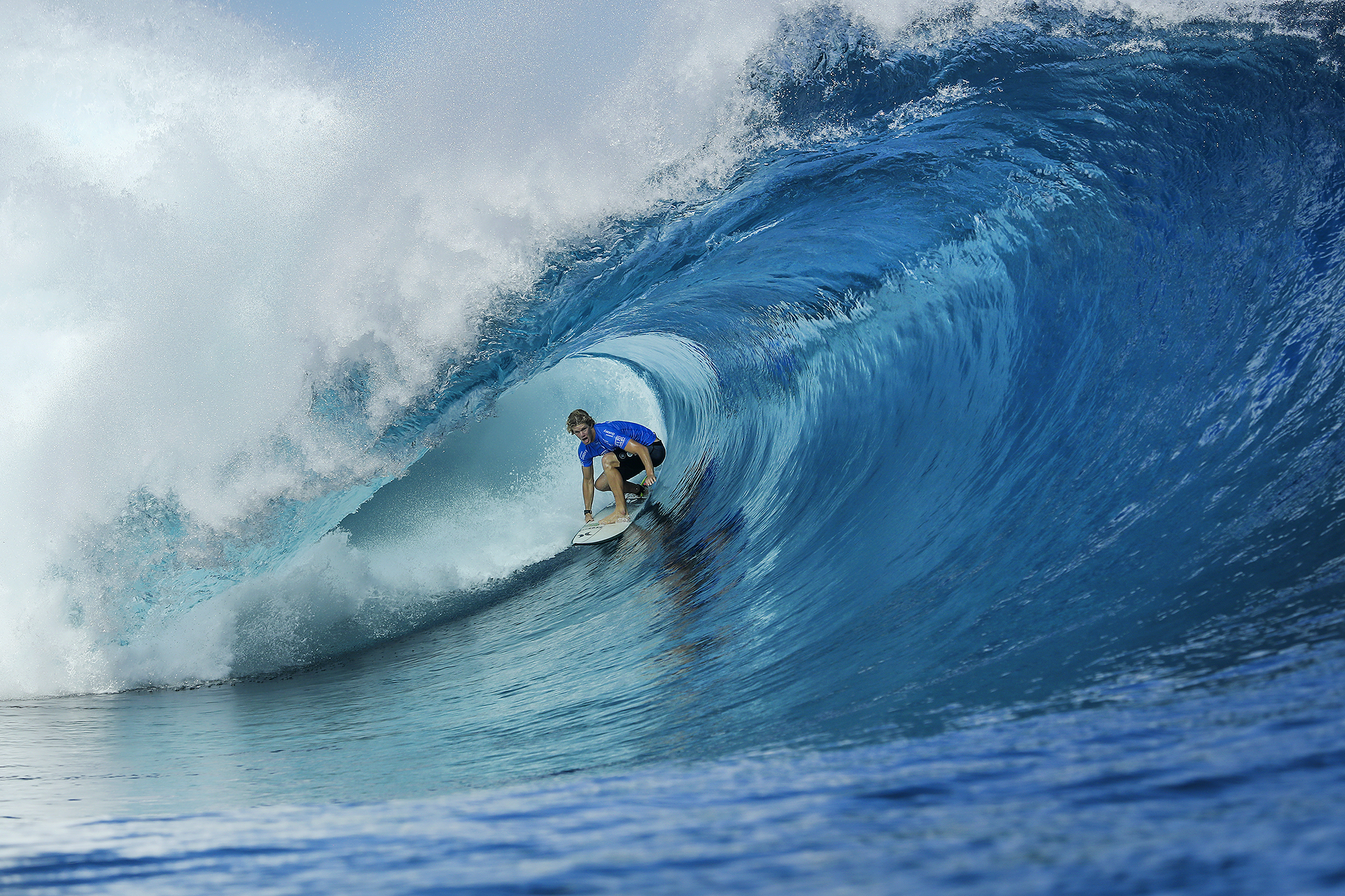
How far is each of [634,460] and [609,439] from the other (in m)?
0.66

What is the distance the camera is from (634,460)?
811 centimetres

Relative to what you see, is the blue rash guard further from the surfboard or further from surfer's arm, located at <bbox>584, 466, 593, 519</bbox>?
the surfboard

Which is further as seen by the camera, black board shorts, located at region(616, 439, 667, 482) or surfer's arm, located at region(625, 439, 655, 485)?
black board shorts, located at region(616, 439, 667, 482)

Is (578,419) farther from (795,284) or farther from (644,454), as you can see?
(795,284)

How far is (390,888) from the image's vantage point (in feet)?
4.00

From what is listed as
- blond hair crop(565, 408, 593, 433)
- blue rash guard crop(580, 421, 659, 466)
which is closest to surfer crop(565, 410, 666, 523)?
blue rash guard crop(580, 421, 659, 466)

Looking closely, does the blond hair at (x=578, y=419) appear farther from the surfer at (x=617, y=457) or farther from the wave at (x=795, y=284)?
the wave at (x=795, y=284)

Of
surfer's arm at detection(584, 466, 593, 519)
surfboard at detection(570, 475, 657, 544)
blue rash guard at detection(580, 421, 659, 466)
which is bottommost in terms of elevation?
surfboard at detection(570, 475, 657, 544)

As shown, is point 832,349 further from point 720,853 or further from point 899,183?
point 720,853

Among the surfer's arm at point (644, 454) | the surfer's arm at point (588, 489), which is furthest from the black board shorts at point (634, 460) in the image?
the surfer's arm at point (588, 489)

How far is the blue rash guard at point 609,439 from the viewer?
7309 mm

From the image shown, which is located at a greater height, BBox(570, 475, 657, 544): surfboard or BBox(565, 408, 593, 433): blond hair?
BBox(565, 408, 593, 433): blond hair

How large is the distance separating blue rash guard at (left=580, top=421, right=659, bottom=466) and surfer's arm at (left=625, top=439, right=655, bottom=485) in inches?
1.6

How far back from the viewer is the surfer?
7367 mm
